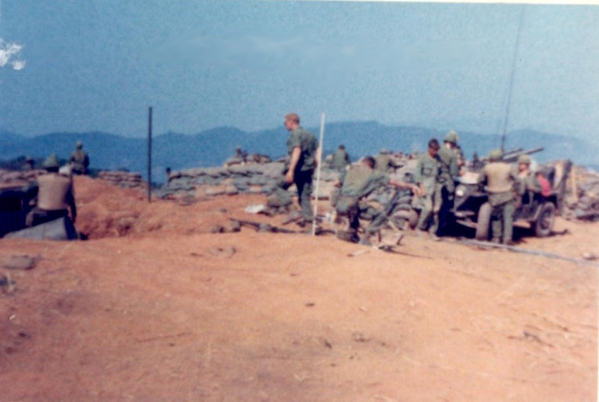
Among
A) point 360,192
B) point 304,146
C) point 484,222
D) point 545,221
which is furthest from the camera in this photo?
point 545,221

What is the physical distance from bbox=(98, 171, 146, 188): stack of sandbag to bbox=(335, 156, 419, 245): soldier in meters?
11.4

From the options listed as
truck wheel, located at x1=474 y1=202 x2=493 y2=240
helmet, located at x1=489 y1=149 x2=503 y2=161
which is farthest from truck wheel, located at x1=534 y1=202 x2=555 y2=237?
helmet, located at x1=489 y1=149 x2=503 y2=161

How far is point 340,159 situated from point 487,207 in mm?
8714

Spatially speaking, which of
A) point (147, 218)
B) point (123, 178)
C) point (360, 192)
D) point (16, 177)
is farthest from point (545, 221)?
point (16, 177)

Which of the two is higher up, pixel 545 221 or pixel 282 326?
pixel 282 326

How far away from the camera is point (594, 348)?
5.04 metres

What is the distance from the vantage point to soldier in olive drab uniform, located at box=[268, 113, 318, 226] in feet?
27.2

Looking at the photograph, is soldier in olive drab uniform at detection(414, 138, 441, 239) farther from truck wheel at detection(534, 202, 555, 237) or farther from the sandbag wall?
the sandbag wall

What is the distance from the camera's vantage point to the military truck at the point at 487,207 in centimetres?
994

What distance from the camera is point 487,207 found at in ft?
32.4

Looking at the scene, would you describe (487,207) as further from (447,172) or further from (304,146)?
(304,146)

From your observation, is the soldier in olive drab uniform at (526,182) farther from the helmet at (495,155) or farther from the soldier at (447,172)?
the soldier at (447,172)

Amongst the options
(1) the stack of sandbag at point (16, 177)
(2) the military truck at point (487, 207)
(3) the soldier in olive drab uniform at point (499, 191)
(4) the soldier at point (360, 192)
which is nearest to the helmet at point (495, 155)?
(3) the soldier in olive drab uniform at point (499, 191)

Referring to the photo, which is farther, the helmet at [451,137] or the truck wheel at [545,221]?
the truck wheel at [545,221]
